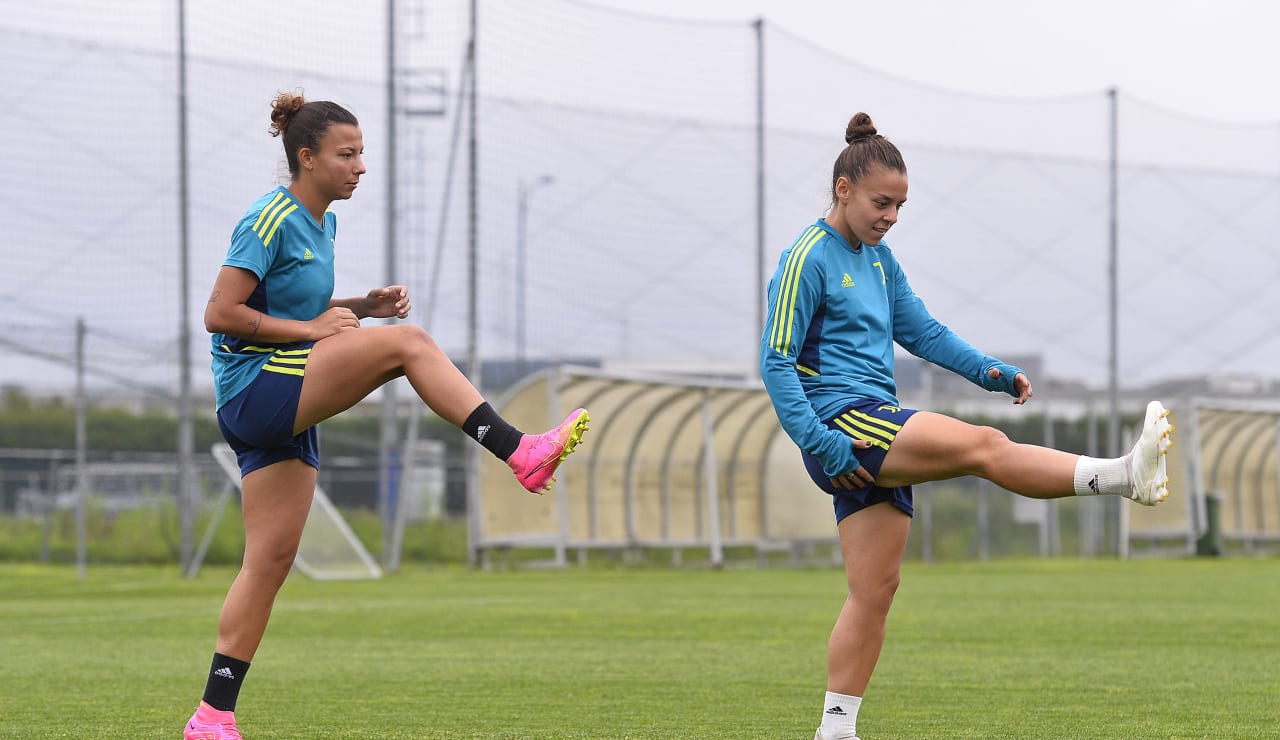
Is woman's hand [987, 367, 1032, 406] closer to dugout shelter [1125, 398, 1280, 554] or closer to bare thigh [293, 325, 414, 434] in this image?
bare thigh [293, 325, 414, 434]

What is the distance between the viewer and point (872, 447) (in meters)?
3.82

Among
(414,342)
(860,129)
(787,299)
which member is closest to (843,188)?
(860,129)

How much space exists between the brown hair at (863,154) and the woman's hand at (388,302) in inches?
47.4

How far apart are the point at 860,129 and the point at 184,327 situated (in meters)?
14.2

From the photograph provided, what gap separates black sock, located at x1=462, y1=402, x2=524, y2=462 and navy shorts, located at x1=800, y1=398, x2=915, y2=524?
0.70 m

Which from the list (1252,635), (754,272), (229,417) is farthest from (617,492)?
(229,417)

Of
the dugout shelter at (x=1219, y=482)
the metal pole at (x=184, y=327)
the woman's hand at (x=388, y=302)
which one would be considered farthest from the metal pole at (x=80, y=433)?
the woman's hand at (x=388, y=302)

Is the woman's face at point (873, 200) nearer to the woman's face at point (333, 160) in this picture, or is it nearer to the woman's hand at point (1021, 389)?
the woman's hand at point (1021, 389)

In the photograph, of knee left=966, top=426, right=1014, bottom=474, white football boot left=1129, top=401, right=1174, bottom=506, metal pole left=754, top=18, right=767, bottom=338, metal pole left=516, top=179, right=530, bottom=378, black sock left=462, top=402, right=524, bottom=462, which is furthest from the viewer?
metal pole left=754, top=18, right=767, bottom=338

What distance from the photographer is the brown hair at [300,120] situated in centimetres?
413

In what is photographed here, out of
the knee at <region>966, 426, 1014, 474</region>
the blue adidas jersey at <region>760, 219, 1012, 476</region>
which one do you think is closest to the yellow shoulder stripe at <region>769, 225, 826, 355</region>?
the blue adidas jersey at <region>760, 219, 1012, 476</region>

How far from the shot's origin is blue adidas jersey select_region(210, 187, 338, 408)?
156 inches

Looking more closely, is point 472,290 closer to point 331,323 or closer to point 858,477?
point 331,323

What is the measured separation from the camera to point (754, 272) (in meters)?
20.8
